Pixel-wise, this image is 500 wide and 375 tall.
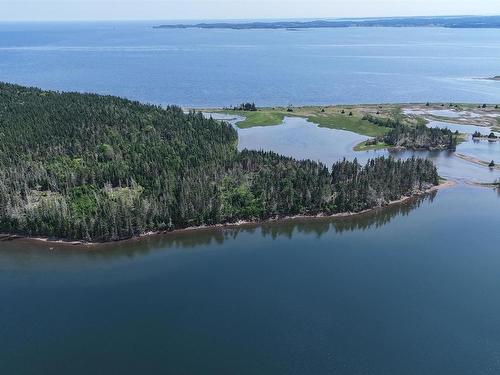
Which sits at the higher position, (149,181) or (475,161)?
(149,181)

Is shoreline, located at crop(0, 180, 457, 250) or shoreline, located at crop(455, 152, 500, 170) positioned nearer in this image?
shoreline, located at crop(0, 180, 457, 250)

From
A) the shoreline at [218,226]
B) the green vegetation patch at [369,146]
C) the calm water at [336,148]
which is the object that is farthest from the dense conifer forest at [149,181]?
the green vegetation patch at [369,146]

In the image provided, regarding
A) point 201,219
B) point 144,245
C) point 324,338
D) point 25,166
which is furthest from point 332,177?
point 25,166

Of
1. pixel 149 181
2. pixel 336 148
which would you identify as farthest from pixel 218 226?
pixel 336 148

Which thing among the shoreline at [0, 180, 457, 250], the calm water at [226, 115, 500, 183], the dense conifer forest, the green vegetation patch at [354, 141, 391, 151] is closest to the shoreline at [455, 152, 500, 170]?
the calm water at [226, 115, 500, 183]

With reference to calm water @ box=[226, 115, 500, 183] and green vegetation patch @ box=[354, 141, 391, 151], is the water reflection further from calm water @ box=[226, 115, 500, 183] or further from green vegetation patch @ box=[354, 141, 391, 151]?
green vegetation patch @ box=[354, 141, 391, 151]

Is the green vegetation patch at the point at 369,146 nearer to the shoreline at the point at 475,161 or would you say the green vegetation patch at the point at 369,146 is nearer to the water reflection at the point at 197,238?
the shoreline at the point at 475,161

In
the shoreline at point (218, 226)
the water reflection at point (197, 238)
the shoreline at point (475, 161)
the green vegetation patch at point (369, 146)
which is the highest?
the green vegetation patch at point (369, 146)

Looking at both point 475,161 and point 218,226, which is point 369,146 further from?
point 218,226

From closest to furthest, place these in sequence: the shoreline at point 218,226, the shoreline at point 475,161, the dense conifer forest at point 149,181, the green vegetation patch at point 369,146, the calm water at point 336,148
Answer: the shoreline at point 218,226 → the dense conifer forest at point 149,181 → the calm water at point 336,148 → the shoreline at point 475,161 → the green vegetation patch at point 369,146
